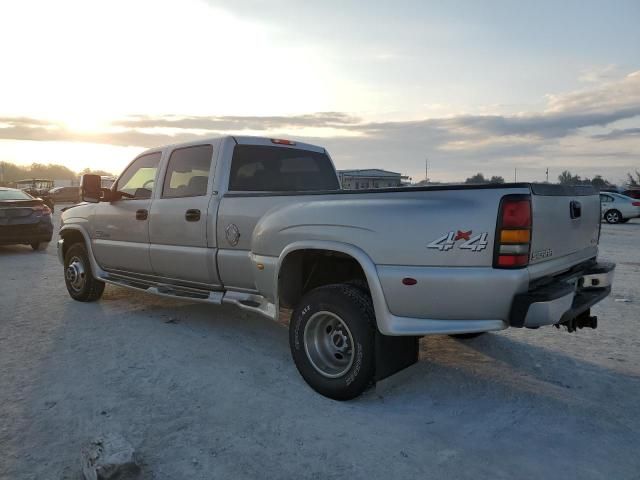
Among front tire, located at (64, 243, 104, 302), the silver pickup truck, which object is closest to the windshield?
front tire, located at (64, 243, 104, 302)

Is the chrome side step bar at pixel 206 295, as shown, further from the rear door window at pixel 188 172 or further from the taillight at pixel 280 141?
the taillight at pixel 280 141

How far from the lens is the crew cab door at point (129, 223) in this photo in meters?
5.63

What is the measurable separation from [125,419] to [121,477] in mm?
784

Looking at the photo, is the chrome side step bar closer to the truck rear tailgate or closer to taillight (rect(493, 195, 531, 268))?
taillight (rect(493, 195, 531, 268))

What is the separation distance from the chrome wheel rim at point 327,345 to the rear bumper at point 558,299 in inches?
50.1

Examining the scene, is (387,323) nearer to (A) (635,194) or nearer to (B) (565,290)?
(B) (565,290)

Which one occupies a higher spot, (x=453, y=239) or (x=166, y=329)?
(x=453, y=239)

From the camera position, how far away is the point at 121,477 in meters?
2.62

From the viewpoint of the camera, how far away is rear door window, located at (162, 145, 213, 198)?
16.5ft

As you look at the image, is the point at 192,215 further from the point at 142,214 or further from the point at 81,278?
the point at 81,278

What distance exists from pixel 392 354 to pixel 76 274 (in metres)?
4.82

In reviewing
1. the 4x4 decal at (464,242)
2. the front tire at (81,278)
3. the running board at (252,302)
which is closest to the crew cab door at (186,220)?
the running board at (252,302)

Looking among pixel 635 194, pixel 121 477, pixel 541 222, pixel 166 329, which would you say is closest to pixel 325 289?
pixel 541 222

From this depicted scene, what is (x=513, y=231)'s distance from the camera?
2.98m
